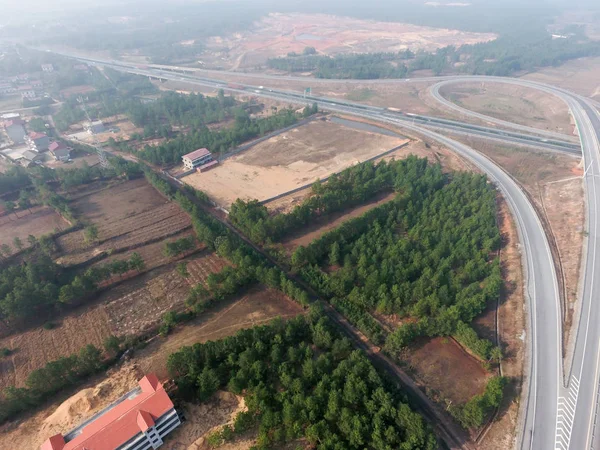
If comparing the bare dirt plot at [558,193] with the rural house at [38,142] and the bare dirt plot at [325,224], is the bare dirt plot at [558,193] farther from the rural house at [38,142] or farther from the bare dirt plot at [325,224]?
the rural house at [38,142]

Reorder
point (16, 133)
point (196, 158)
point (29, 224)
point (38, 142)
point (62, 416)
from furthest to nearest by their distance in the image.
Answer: point (16, 133) < point (38, 142) < point (196, 158) < point (29, 224) < point (62, 416)

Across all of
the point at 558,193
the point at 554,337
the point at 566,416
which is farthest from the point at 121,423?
the point at 558,193

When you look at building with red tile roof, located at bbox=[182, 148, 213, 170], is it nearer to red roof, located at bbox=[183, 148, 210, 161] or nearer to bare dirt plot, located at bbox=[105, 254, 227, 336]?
red roof, located at bbox=[183, 148, 210, 161]

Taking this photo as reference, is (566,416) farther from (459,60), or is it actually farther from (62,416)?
(459,60)

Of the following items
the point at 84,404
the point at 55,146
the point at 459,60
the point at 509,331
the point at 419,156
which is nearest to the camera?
the point at 84,404

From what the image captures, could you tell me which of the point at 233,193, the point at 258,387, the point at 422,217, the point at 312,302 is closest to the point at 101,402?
the point at 258,387

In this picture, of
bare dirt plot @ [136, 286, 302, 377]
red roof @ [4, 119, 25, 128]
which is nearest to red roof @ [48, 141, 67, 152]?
red roof @ [4, 119, 25, 128]

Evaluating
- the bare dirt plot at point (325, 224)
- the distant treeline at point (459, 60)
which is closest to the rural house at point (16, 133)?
the bare dirt plot at point (325, 224)

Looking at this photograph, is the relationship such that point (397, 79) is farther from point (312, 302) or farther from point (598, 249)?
point (312, 302)
